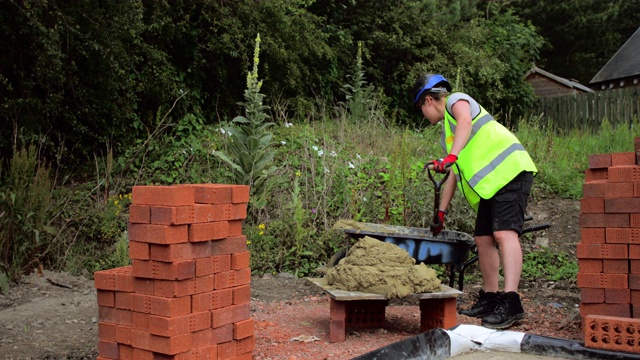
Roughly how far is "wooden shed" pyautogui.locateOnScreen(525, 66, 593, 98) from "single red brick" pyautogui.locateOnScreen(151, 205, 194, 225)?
1901cm

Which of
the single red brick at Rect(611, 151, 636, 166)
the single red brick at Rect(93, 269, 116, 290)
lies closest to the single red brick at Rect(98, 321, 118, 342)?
the single red brick at Rect(93, 269, 116, 290)

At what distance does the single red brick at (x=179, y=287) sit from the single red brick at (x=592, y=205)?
2614mm

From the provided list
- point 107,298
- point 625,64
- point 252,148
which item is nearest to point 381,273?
point 107,298

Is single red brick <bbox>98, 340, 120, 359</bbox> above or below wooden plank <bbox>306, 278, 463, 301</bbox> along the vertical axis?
below

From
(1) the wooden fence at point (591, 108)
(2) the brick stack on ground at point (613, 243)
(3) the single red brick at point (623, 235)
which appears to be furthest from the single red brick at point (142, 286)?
(1) the wooden fence at point (591, 108)

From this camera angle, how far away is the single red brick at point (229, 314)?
3746 millimetres

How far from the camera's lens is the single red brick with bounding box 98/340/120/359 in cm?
377

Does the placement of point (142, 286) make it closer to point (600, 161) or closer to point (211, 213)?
point (211, 213)

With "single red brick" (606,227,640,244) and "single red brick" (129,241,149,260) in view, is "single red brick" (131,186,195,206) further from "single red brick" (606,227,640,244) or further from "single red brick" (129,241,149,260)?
"single red brick" (606,227,640,244)

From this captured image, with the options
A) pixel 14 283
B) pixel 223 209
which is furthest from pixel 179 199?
pixel 14 283

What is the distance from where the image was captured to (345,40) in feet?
42.5

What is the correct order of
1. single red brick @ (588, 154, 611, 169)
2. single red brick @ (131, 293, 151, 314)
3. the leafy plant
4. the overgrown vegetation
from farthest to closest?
1. the leafy plant
2. the overgrown vegetation
3. single red brick @ (588, 154, 611, 169)
4. single red brick @ (131, 293, 151, 314)

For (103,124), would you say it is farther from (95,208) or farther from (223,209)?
(223,209)

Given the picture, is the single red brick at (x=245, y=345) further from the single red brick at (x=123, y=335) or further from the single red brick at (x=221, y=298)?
the single red brick at (x=123, y=335)
